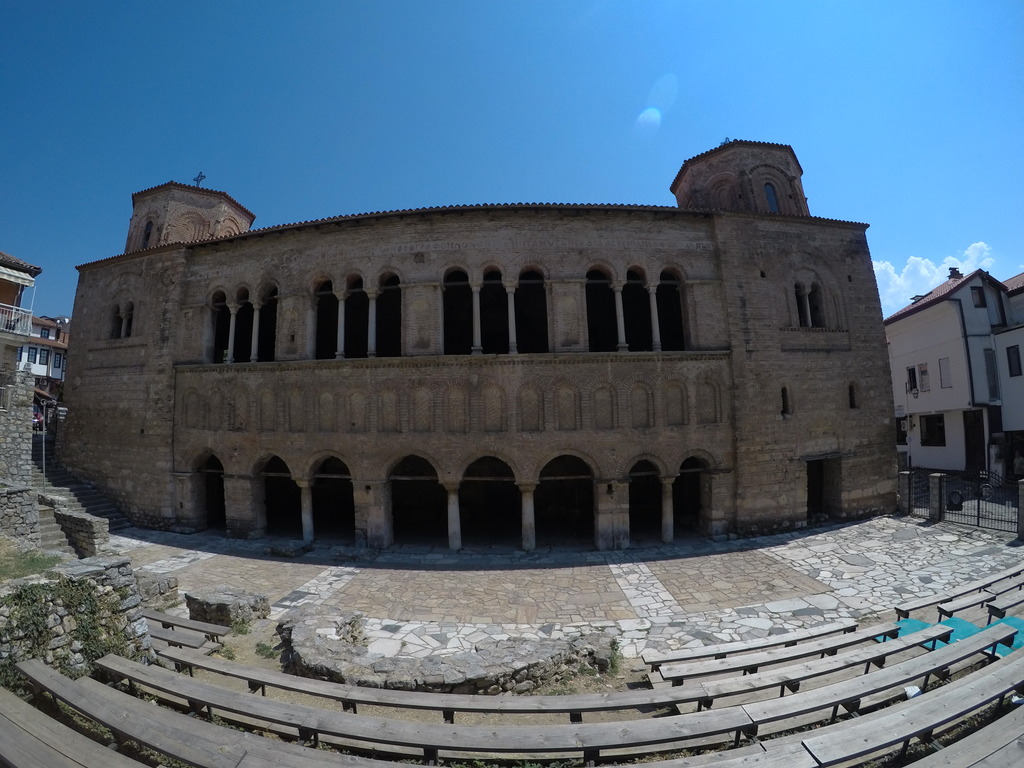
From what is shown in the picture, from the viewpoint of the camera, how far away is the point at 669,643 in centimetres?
823

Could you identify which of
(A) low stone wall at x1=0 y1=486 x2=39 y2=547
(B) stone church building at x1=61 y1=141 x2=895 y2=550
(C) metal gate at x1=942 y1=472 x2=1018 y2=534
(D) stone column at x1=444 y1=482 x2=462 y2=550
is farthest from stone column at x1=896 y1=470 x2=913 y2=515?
(A) low stone wall at x1=0 y1=486 x2=39 y2=547

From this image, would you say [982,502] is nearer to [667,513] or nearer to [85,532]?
[667,513]

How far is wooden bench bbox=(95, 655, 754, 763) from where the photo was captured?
178 inches

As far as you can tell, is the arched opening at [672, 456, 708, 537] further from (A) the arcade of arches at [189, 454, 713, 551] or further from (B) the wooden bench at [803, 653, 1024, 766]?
(B) the wooden bench at [803, 653, 1024, 766]

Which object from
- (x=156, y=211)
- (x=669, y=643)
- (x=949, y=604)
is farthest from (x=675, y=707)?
(x=156, y=211)

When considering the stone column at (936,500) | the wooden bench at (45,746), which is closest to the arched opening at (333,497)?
the wooden bench at (45,746)

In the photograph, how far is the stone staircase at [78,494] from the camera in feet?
54.9

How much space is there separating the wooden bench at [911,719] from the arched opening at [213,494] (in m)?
19.1

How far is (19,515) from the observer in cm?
1338

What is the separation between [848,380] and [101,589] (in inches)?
846

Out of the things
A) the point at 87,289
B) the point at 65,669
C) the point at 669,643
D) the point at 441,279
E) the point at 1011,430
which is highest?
the point at 87,289

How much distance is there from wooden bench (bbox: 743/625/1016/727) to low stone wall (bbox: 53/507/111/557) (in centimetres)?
1857

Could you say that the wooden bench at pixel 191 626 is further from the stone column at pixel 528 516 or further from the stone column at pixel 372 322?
the stone column at pixel 372 322

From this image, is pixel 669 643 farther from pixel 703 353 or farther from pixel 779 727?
pixel 703 353
